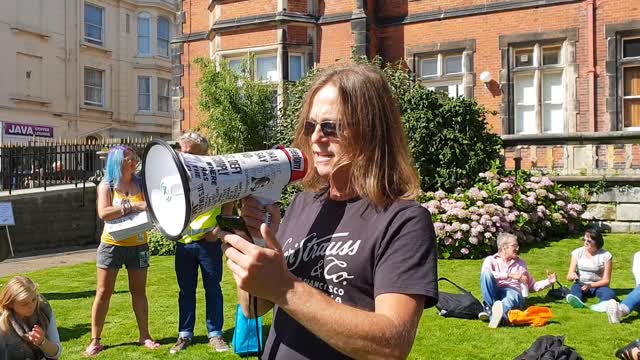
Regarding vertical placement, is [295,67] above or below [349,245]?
above

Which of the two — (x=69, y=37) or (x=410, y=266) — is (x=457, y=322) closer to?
(x=410, y=266)

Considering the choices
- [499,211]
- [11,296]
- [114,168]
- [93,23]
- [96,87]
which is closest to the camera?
[11,296]

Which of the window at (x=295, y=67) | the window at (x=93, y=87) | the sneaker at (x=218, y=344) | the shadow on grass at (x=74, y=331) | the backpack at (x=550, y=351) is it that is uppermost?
the window at (x=93, y=87)

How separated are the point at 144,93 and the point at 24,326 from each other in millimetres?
32617

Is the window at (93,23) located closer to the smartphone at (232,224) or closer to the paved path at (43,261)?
the paved path at (43,261)

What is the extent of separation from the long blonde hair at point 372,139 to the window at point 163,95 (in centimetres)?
3592

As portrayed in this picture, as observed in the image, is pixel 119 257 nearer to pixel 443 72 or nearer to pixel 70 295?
pixel 70 295

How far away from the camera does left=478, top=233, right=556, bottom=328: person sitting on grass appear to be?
7.12 metres

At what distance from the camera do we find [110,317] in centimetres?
771

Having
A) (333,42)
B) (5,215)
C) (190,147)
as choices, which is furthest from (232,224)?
(333,42)

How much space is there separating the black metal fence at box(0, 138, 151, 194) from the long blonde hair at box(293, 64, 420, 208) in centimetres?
1713

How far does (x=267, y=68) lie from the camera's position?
18.8m

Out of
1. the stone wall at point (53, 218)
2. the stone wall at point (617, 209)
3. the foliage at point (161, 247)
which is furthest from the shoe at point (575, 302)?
the stone wall at point (53, 218)

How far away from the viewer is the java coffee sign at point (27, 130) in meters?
27.5
